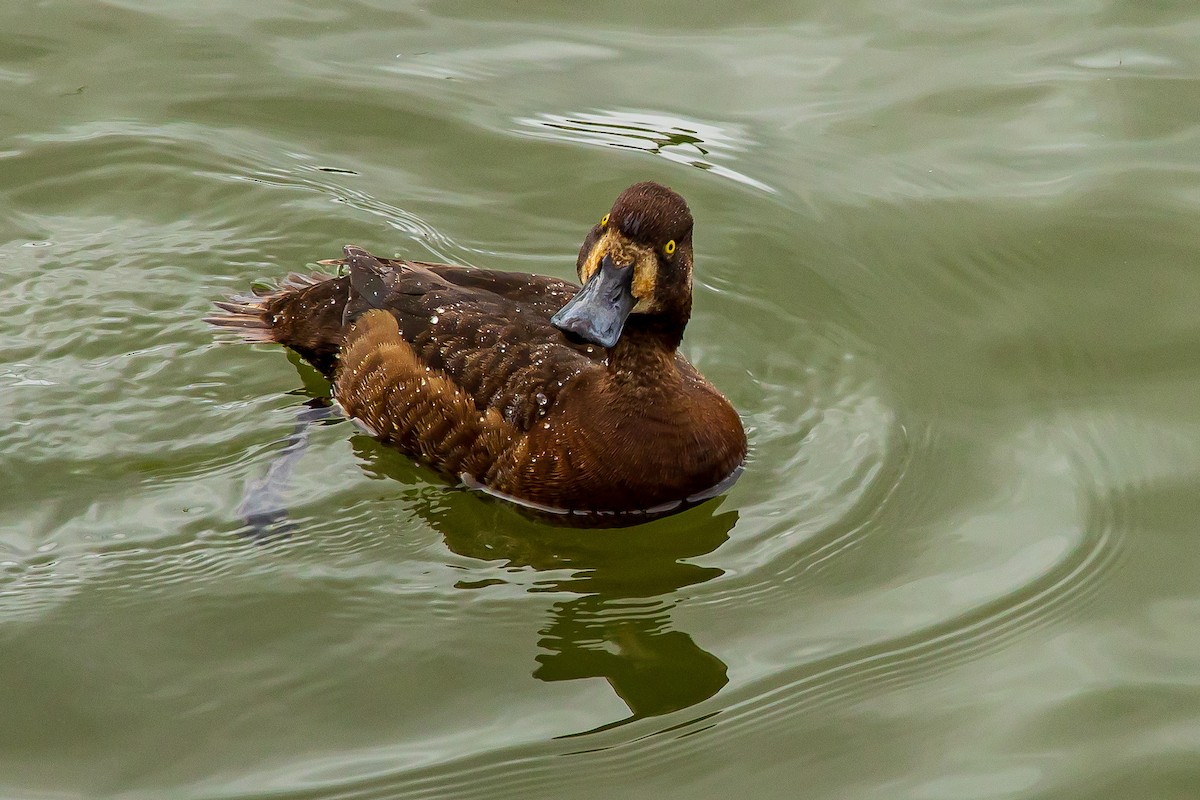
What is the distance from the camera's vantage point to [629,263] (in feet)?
16.3

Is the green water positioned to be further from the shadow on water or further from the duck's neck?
the duck's neck

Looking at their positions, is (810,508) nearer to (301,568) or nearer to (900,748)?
(900,748)

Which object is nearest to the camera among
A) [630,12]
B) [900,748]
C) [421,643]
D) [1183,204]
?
[900,748]

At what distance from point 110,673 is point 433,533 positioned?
1.22 meters

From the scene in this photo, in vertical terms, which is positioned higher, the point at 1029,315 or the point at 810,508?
the point at 1029,315

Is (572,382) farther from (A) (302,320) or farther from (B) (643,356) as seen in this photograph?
(A) (302,320)

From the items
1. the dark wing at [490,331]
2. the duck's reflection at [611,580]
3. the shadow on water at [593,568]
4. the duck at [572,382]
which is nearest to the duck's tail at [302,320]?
the dark wing at [490,331]

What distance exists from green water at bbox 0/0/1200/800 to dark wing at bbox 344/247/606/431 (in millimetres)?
428

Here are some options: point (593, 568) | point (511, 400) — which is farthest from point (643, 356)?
point (593, 568)

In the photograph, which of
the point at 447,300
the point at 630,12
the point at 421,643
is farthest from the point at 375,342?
the point at 630,12

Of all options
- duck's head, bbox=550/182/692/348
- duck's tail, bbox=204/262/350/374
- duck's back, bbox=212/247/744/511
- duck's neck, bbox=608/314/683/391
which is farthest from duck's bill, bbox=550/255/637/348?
duck's tail, bbox=204/262/350/374

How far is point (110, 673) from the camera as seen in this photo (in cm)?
448

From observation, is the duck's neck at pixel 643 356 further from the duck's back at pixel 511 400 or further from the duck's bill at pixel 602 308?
the duck's bill at pixel 602 308

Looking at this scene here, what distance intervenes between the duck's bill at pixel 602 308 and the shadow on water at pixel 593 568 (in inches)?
30.9
